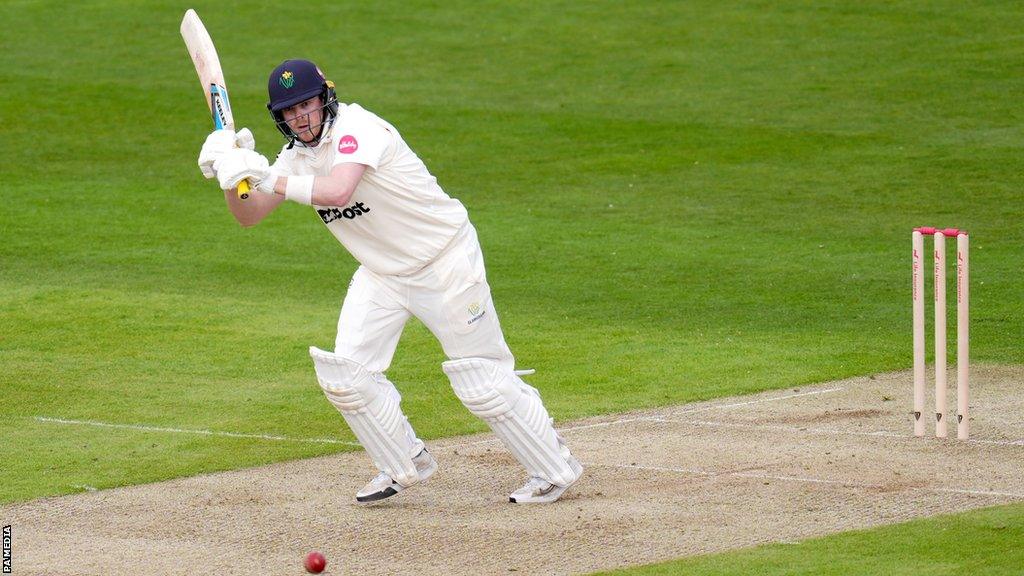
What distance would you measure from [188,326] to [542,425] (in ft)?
16.1

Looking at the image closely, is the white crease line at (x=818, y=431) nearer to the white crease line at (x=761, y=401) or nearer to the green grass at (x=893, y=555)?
the white crease line at (x=761, y=401)

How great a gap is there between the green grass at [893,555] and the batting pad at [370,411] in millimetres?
1582

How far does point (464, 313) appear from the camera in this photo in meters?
7.29

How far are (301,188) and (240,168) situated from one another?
10.9 inches

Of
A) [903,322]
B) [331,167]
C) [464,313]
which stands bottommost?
[903,322]

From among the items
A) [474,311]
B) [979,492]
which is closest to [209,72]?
[474,311]

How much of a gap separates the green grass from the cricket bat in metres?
3.03

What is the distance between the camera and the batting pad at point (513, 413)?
7.21 meters

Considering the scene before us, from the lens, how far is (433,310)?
7320 mm

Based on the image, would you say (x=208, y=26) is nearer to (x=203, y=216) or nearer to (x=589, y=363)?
(x=203, y=216)

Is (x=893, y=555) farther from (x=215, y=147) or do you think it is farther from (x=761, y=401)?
(x=215, y=147)

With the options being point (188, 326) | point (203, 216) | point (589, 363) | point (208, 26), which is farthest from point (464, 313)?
point (208, 26)

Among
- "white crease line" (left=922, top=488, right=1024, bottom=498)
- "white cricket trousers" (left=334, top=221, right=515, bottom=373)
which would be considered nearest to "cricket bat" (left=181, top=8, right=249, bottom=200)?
"white cricket trousers" (left=334, top=221, right=515, bottom=373)

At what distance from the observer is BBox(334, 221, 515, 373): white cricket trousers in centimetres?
728
